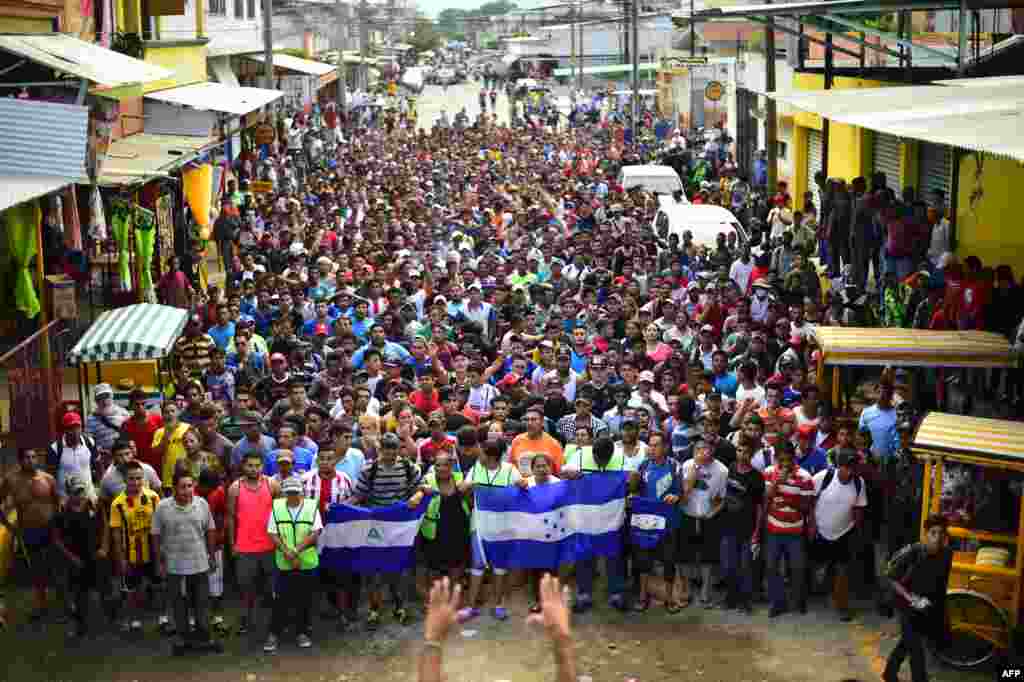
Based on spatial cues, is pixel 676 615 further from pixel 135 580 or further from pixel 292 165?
pixel 292 165

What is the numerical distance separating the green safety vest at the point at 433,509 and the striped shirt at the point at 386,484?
5.1 inches

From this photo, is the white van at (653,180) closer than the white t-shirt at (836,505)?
Answer: No

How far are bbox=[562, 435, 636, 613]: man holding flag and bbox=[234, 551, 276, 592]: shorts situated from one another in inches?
96.5

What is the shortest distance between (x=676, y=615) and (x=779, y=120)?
24.0 metres

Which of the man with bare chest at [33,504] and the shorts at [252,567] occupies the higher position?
the man with bare chest at [33,504]

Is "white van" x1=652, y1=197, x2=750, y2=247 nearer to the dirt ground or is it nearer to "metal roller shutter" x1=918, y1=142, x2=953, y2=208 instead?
"metal roller shutter" x1=918, y1=142, x2=953, y2=208

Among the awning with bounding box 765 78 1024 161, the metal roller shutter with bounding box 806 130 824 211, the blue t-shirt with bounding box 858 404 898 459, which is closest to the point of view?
the blue t-shirt with bounding box 858 404 898 459

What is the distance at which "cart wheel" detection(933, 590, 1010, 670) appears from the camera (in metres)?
9.88

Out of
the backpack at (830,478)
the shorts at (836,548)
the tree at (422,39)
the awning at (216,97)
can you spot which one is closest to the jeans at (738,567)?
the shorts at (836,548)

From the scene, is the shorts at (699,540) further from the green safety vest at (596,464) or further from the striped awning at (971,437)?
the striped awning at (971,437)

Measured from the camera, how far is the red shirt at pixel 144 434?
40.5ft

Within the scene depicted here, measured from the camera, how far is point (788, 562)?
11406 millimetres

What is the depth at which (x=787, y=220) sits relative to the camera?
924 inches

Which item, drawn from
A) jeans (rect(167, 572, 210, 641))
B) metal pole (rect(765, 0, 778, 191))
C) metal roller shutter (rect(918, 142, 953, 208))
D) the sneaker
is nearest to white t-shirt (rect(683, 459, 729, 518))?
the sneaker
